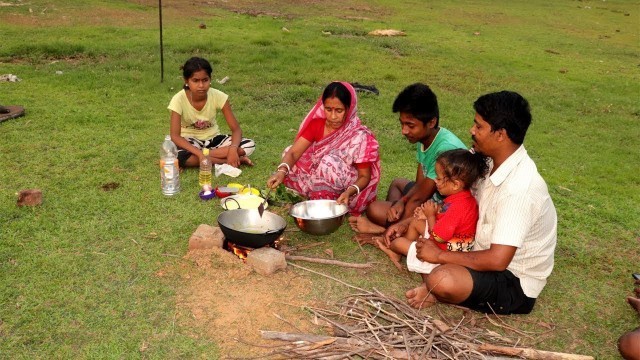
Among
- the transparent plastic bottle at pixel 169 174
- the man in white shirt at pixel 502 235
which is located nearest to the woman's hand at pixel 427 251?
the man in white shirt at pixel 502 235

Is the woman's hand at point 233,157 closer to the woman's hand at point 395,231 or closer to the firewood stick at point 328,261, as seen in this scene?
the firewood stick at point 328,261

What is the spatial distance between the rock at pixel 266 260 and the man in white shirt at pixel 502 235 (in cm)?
85

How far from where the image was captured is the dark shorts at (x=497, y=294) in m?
3.25

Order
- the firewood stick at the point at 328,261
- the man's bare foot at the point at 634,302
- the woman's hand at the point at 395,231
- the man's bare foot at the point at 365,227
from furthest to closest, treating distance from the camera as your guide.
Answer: the man's bare foot at the point at 365,227
the woman's hand at the point at 395,231
the firewood stick at the point at 328,261
the man's bare foot at the point at 634,302

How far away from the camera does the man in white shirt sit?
304cm

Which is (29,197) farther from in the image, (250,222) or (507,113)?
(507,113)

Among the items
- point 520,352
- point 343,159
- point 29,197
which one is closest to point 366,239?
point 343,159

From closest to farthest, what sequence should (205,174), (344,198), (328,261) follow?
1. (328,261)
2. (344,198)
3. (205,174)

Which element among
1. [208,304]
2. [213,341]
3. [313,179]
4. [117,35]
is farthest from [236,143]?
[117,35]

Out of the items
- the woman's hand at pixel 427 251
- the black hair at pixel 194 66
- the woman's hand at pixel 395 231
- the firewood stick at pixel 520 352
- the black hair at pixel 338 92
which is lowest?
the firewood stick at pixel 520 352

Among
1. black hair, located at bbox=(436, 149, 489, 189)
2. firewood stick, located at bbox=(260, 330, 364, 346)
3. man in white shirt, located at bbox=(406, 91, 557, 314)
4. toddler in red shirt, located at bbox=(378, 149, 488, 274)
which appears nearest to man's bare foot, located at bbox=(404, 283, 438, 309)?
man in white shirt, located at bbox=(406, 91, 557, 314)

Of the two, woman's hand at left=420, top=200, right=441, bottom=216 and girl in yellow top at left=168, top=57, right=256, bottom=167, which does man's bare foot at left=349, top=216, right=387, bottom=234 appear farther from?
girl in yellow top at left=168, top=57, right=256, bottom=167

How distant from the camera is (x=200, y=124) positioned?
5414mm

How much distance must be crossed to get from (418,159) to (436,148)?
0.28 meters
